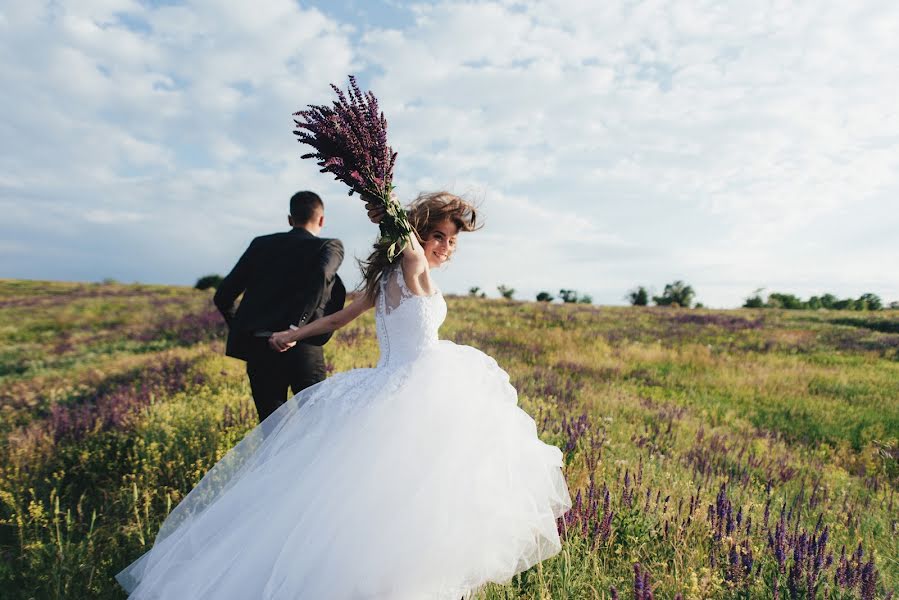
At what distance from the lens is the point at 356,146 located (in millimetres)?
2602

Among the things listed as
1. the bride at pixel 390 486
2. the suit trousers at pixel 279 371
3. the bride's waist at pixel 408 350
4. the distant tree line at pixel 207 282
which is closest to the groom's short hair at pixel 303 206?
the suit trousers at pixel 279 371

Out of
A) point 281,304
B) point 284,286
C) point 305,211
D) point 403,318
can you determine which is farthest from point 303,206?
point 403,318

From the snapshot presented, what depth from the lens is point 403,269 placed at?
2855 millimetres

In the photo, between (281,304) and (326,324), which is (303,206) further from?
(326,324)

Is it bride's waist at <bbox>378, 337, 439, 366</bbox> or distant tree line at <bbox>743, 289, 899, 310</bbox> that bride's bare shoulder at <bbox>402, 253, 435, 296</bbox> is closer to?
bride's waist at <bbox>378, 337, 439, 366</bbox>

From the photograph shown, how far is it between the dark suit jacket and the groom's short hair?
5.9 inches

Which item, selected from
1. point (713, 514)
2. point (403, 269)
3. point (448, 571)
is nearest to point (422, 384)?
point (403, 269)

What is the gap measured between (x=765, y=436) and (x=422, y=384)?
5698 mm

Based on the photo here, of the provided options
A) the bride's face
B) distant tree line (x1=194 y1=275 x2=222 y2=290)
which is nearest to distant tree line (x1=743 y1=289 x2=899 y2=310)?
the bride's face

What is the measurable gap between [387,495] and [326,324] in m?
1.34

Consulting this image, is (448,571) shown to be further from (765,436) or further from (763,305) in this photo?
(763,305)

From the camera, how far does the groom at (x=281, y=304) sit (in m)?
4.11

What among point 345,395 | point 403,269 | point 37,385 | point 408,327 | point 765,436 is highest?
point 403,269

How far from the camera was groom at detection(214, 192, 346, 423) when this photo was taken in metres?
4.11
